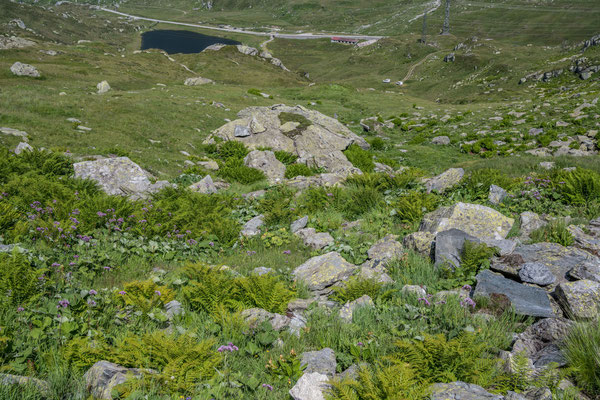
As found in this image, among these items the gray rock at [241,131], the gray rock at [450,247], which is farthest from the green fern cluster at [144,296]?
the gray rock at [241,131]

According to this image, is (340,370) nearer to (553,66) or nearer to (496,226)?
(496,226)

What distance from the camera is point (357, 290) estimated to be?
6316 millimetres

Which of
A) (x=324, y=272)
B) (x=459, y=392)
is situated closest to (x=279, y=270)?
(x=324, y=272)

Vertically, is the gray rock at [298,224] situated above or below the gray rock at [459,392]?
below

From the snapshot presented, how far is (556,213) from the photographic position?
922 cm

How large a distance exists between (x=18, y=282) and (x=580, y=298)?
8.64 metres

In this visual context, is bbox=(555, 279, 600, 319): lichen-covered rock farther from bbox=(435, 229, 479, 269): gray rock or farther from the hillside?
bbox=(435, 229, 479, 269): gray rock

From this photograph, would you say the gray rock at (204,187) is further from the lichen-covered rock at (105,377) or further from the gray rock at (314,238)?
the lichen-covered rock at (105,377)

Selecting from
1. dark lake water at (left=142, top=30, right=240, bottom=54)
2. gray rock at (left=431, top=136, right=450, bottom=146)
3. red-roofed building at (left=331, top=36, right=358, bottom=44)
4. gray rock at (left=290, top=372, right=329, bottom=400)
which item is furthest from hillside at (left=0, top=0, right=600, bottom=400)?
red-roofed building at (left=331, top=36, right=358, bottom=44)

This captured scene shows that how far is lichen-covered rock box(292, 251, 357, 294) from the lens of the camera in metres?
6.98

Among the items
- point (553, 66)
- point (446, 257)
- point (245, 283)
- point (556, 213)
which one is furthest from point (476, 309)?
point (553, 66)

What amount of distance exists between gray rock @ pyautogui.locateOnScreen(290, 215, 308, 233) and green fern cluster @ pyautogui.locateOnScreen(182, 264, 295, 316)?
403 centimetres

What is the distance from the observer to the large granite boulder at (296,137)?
21.1 metres

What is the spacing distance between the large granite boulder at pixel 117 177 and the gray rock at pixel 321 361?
10.1 meters
